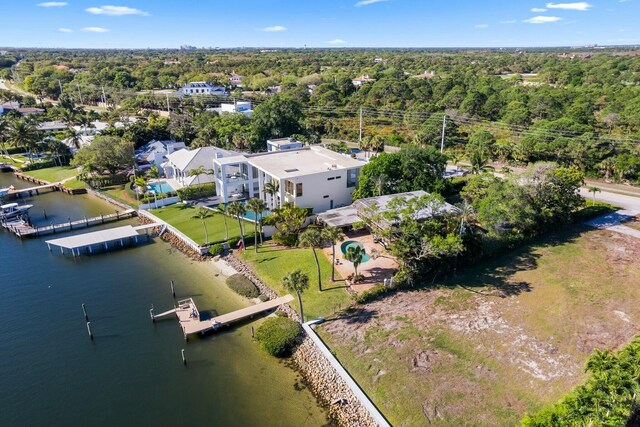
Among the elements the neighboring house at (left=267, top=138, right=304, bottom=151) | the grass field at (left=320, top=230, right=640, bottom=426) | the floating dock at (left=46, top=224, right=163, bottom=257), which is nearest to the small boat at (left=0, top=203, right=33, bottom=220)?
the floating dock at (left=46, top=224, right=163, bottom=257)

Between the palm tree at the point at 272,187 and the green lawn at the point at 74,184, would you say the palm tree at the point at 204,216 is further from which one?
the green lawn at the point at 74,184

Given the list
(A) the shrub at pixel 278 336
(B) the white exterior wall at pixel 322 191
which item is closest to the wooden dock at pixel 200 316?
(A) the shrub at pixel 278 336

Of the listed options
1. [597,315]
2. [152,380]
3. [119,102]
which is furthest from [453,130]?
[119,102]

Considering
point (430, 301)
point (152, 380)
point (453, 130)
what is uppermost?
point (453, 130)

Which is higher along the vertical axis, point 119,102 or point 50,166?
point 119,102

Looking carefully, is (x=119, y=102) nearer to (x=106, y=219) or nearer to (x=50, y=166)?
(x=50, y=166)

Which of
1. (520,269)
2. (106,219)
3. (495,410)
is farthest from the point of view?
(106,219)
